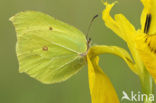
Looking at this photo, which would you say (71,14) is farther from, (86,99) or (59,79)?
(59,79)

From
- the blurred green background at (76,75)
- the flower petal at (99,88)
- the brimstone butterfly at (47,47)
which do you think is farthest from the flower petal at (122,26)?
the blurred green background at (76,75)

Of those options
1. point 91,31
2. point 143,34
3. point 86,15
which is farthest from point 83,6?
point 143,34

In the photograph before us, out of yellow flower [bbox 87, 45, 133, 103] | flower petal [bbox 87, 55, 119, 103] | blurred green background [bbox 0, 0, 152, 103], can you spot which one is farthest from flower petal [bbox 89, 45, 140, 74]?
blurred green background [bbox 0, 0, 152, 103]

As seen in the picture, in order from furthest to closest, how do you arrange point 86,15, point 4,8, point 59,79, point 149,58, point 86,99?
point 4,8 < point 86,15 < point 86,99 < point 59,79 < point 149,58

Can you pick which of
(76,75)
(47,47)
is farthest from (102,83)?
(76,75)

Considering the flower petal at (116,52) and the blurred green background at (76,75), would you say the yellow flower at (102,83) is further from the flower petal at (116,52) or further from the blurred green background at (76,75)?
the blurred green background at (76,75)

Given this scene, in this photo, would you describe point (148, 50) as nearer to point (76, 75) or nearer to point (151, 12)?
point (151, 12)

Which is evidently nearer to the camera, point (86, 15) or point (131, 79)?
point (131, 79)
